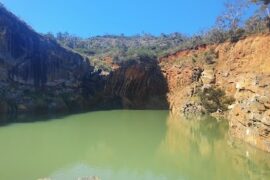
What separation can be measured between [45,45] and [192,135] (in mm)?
17665

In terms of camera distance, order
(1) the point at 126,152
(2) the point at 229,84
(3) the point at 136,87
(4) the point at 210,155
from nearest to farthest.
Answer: (4) the point at 210,155, (1) the point at 126,152, (2) the point at 229,84, (3) the point at 136,87

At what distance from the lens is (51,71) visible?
32.8 meters

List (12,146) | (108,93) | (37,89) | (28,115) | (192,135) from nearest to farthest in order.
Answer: (12,146)
(192,135)
(28,115)
(37,89)
(108,93)

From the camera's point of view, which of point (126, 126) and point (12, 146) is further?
point (126, 126)

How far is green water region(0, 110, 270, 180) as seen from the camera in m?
11.9

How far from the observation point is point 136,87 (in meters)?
35.5

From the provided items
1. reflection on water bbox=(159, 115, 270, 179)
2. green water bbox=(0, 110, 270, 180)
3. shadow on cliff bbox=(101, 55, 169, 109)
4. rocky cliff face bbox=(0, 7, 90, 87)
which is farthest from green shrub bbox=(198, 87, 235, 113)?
rocky cliff face bbox=(0, 7, 90, 87)

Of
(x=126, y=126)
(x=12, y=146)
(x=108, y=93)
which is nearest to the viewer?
(x=12, y=146)

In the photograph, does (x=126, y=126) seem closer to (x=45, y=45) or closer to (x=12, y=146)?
(x=12, y=146)

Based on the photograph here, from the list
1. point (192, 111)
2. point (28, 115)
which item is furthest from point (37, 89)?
point (192, 111)

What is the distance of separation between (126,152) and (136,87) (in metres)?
20.1

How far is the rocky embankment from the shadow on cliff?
0.96m

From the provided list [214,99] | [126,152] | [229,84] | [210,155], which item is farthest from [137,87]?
[210,155]

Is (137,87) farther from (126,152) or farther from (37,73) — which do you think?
(126,152)
